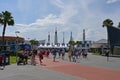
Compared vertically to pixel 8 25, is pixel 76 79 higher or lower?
lower

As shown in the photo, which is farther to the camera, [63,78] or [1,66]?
[1,66]

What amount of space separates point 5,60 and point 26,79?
11765 mm

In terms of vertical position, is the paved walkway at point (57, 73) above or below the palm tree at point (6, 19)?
below

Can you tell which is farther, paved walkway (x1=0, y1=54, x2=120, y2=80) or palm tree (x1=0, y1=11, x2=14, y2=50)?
palm tree (x1=0, y1=11, x2=14, y2=50)

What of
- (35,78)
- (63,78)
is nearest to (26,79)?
(35,78)

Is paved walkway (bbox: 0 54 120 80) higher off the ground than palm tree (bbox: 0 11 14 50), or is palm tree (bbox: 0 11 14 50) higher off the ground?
palm tree (bbox: 0 11 14 50)

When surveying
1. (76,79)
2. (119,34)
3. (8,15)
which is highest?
(8,15)

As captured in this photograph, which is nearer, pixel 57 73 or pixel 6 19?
pixel 57 73

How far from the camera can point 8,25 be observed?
7338cm

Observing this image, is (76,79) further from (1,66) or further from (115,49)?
(115,49)

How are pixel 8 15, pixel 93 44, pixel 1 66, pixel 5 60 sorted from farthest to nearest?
pixel 93 44, pixel 8 15, pixel 5 60, pixel 1 66

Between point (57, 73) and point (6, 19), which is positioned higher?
point (6, 19)

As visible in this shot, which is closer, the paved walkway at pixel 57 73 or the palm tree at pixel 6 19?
the paved walkway at pixel 57 73

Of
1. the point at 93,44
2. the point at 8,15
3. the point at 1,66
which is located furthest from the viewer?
the point at 93,44
